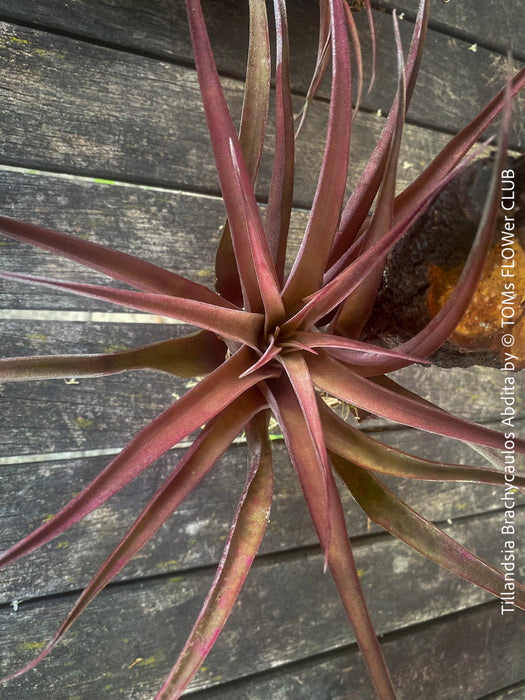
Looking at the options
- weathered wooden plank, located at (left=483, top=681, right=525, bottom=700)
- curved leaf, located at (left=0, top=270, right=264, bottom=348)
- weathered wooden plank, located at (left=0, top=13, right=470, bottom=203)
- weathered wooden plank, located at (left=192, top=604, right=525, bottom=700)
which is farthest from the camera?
weathered wooden plank, located at (left=483, top=681, right=525, bottom=700)

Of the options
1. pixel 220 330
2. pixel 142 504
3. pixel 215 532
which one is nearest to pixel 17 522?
pixel 142 504

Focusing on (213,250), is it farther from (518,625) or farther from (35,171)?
(518,625)

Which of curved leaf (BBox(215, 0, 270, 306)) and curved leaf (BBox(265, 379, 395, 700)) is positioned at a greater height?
curved leaf (BBox(215, 0, 270, 306))

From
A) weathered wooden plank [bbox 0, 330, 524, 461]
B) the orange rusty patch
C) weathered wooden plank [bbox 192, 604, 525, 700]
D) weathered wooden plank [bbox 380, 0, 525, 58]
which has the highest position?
weathered wooden plank [bbox 380, 0, 525, 58]

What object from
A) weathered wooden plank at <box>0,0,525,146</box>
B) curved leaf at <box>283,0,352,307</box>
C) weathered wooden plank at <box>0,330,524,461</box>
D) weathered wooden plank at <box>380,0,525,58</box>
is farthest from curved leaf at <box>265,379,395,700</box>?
weathered wooden plank at <box>380,0,525,58</box>

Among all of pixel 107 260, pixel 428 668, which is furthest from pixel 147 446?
pixel 428 668

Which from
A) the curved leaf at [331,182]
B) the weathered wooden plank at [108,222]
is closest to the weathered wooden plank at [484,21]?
the weathered wooden plank at [108,222]

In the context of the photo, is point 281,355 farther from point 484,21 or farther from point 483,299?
point 484,21

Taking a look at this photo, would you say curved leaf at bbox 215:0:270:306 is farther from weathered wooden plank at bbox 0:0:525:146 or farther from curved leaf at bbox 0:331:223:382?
weathered wooden plank at bbox 0:0:525:146
